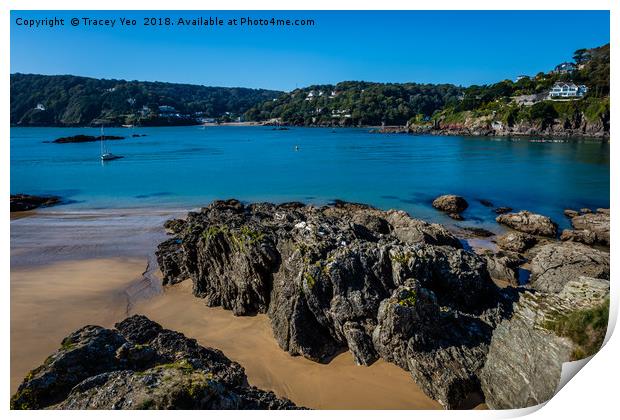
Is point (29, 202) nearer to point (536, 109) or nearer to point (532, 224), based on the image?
point (532, 224)

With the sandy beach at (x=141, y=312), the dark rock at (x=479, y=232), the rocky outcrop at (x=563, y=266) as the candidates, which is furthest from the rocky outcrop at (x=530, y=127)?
the sandy beach at (x=141, y=312)

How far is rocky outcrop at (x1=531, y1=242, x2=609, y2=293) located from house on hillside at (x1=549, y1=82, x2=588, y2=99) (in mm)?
76872

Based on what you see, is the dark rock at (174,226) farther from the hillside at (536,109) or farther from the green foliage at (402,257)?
the hillside at (536,109)

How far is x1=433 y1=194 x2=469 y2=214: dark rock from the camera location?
2055cm

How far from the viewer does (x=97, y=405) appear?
4.25 metres

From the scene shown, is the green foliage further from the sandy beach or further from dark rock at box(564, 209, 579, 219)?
dark rock at box(564, 209, 579, 219)

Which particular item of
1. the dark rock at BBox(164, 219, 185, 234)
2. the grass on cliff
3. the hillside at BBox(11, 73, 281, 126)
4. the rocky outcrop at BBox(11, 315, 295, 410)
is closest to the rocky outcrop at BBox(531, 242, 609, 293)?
the grass on cliff

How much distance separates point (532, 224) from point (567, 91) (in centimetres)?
7484

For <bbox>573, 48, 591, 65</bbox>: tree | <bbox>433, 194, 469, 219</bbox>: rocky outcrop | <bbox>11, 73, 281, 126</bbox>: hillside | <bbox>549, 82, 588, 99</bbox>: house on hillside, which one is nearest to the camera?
<bbox>433, 194, 469, 219</bbox>: rocky outcrop

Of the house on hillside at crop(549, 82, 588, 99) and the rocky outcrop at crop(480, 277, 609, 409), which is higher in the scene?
the house on hillside at crop(549, 82, 588, 99)

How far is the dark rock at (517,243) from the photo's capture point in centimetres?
1402

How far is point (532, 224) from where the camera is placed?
1661cm

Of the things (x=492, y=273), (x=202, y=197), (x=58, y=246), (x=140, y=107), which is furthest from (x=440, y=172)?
(x=140, y=107)

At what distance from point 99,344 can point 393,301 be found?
169 inches
